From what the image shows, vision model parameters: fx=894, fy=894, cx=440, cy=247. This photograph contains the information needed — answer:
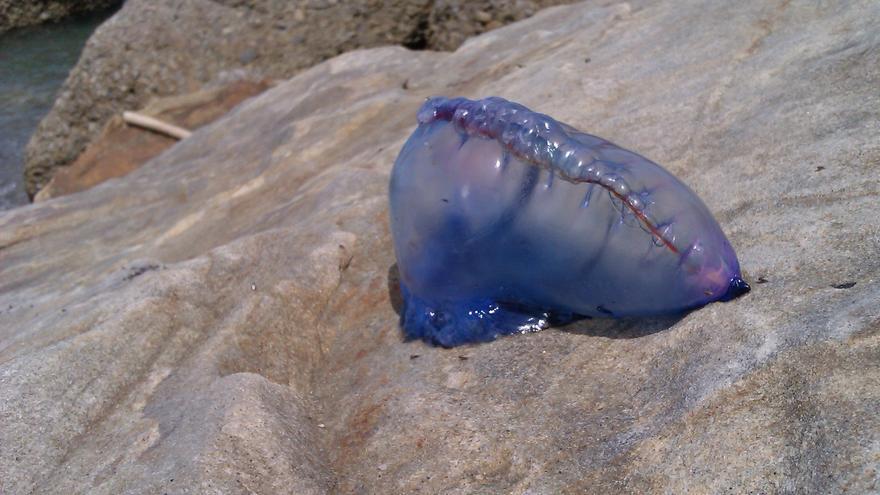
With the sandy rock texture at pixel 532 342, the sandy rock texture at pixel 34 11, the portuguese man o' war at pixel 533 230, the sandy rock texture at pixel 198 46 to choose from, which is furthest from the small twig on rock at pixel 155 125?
the sandy rock texture at pixel 34 11

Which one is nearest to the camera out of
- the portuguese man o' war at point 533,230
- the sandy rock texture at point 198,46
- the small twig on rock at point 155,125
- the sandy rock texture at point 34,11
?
the portuguese man o' war at point 533,230

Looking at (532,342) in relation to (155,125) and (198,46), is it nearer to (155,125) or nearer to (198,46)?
(155,125)

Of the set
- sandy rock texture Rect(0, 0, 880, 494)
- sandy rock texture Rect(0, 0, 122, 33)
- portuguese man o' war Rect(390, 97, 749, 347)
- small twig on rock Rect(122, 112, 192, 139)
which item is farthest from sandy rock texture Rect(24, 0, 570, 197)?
sandy rock texture Rect(0, 0, 122, 33)

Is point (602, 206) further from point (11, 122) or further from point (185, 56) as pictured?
point (11, 122)

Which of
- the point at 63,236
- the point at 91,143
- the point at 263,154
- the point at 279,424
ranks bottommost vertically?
the point at 91,143

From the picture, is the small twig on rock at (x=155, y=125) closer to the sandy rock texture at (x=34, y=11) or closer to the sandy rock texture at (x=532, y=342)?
the sandy rock texture at (x=532, y=342)

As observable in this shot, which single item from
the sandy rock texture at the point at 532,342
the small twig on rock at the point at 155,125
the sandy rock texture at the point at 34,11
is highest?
the sandy rock texture at the point at 532,342

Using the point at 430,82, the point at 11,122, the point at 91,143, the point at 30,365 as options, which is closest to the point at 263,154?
the point at 430,82
